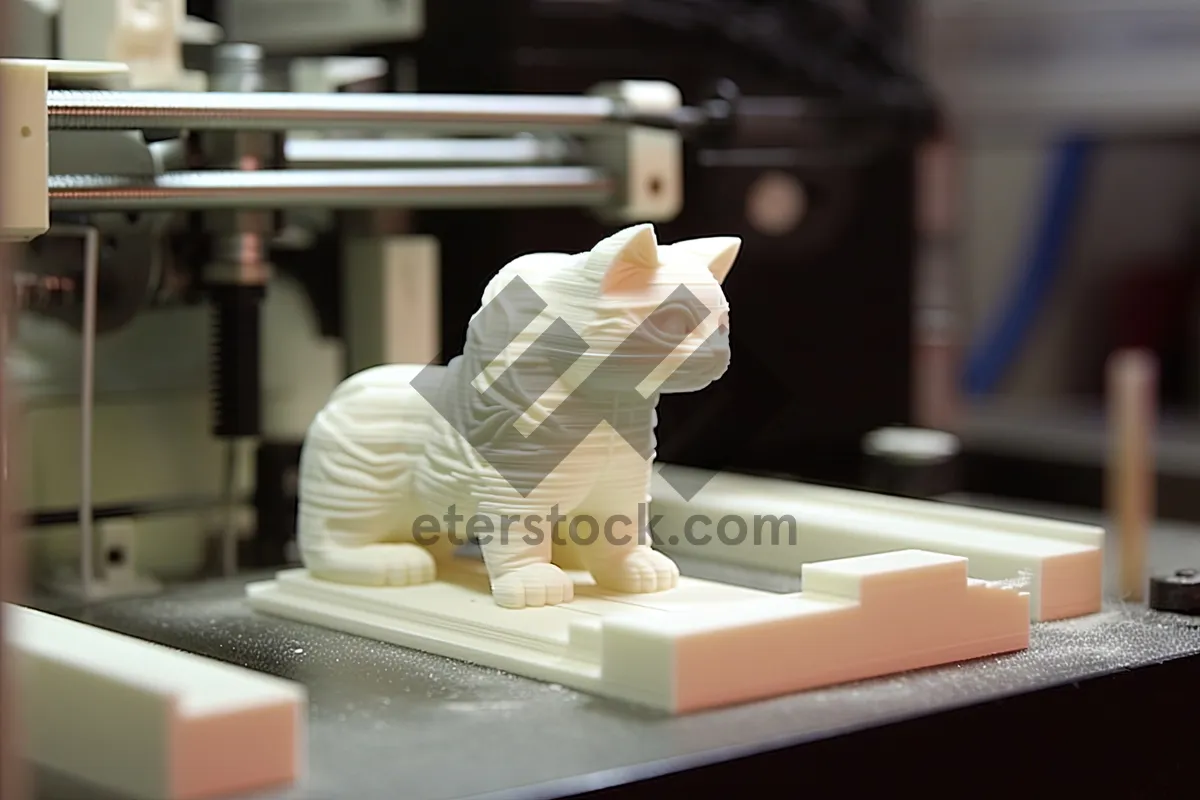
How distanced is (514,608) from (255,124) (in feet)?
1.22

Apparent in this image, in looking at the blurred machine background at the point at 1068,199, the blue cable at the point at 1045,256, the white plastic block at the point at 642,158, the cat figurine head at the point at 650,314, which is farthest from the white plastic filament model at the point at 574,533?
the blue cable at the point at 1045,256

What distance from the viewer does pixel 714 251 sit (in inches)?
38.4

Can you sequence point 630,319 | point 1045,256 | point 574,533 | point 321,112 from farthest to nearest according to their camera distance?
point 1045,256 → point 321,112 → point 574,533 → point 630,319

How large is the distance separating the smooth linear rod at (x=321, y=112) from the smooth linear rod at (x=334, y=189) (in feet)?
0.11

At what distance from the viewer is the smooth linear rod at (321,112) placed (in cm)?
106

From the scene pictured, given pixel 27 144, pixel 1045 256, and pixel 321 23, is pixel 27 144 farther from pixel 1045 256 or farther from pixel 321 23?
pixel 1045 256

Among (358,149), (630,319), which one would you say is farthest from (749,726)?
(358,149)

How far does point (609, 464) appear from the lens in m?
0.99

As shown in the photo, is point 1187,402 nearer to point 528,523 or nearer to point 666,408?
point 666,408

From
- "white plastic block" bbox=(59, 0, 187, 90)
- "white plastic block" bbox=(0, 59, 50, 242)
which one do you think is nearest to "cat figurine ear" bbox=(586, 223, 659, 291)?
"white plastic block" bbox=(0, 59, 50, 242)

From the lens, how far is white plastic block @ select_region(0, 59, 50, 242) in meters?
0.91

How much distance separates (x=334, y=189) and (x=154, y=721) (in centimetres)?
57

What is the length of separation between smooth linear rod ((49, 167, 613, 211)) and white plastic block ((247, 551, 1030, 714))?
29cm
